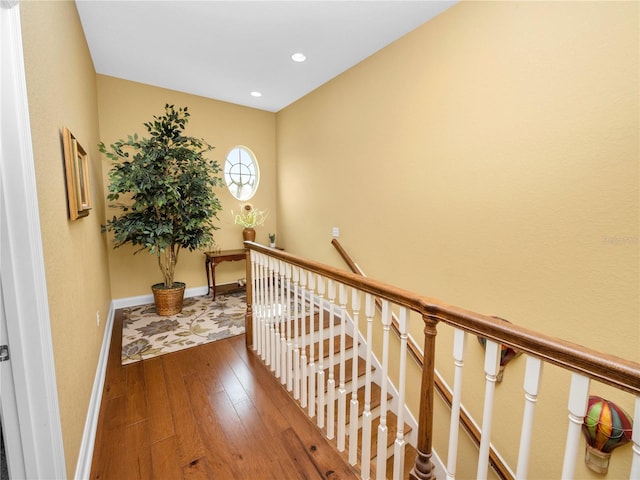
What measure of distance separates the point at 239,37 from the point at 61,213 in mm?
2124

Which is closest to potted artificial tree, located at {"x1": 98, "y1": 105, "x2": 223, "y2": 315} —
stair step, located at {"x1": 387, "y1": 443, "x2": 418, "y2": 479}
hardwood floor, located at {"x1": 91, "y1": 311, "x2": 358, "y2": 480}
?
hardwood floor, located at {"x1": 91, "y1": 311, "x2": 358, "y2": 480}

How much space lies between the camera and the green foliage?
2.97 meters

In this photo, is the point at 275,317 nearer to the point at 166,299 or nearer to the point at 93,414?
the point at 93,414

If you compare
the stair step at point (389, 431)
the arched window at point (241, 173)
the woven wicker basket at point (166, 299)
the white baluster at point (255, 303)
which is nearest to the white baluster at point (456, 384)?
the stair step at point (389, 431)

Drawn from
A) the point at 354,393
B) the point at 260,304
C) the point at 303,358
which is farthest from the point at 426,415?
the point at 260,304

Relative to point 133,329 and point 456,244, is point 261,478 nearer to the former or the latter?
point 456,244

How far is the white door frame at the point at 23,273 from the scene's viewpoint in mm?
840

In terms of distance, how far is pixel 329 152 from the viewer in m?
3.46

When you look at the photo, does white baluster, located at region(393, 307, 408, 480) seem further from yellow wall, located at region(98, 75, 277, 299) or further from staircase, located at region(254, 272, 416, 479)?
yellow wall, located at region(98, 75, 277, 299)

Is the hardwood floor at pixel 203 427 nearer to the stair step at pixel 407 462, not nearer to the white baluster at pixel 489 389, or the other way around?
the stair step at pixel 407 462

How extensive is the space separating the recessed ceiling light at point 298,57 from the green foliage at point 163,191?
131 centimetres

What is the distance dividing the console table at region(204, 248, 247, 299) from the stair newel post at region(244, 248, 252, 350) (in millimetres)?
1472

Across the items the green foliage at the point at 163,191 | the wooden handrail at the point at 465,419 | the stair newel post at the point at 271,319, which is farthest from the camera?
the green foliage at the point at 163,191

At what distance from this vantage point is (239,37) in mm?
2533
